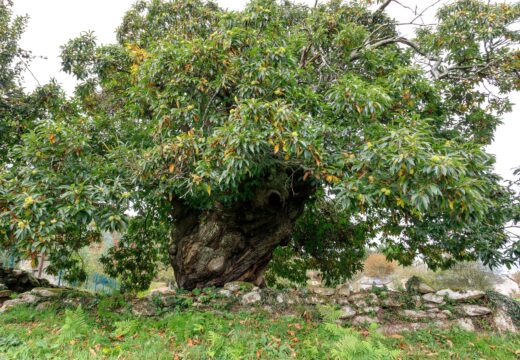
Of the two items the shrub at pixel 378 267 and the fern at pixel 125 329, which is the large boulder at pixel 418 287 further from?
the shrub at pixel 378 267

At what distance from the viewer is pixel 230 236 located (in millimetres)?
6562

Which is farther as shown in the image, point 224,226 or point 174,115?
point 224,226

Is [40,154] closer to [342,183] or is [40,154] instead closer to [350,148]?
[342,183]

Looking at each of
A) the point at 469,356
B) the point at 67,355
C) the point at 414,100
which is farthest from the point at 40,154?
the point at 469,356

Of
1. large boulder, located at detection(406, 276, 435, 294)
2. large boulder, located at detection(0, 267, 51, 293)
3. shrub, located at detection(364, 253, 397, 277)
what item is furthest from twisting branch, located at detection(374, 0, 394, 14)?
shrub, located at detection(364, 253, 397, 277)

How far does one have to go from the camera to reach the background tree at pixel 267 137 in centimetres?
377

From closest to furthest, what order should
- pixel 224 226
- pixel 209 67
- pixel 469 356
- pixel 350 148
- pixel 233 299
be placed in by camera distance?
1. pixel 469 356
2. pixel 350 148
3. pixel 209 67
4. pixel 233 299
5. pixel 224 226

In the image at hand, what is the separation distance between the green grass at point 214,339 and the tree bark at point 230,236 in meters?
1.38

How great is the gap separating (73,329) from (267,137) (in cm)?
361

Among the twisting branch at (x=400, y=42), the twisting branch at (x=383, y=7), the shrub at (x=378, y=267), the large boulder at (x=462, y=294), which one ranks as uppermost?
the twisting branch at (x=383, y=7)

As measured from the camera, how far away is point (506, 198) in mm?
5531

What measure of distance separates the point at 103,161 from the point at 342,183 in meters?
3.66

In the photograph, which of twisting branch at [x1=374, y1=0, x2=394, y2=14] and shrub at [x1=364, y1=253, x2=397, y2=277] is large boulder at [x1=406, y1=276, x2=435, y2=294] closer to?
twisting branch at [x1=374, y1=0, x2=394, y2=14]

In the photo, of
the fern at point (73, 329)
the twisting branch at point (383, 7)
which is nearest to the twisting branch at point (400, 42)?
the twisting branch at point (383, 7)
